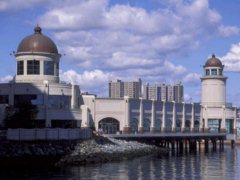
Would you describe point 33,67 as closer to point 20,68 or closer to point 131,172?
point 20,68

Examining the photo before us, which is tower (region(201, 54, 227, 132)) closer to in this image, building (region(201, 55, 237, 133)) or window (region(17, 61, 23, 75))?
building (region(201, 55, 237, 133))

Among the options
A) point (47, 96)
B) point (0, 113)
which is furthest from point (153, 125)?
point (0, 113)

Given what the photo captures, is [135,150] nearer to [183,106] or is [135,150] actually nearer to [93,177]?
[93,177]

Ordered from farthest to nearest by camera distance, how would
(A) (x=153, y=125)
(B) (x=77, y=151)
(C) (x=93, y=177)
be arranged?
1. (A) (x=153, y=125)
2. (B) (x=77, y=151)
3. (C) (x=93, y=177)

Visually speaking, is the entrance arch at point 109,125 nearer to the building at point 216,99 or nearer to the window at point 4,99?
the window at point 4,99

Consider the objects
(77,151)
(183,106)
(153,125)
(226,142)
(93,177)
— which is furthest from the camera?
(226,142)

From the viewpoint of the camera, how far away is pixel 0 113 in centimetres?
10044

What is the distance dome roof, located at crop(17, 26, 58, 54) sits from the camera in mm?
111938

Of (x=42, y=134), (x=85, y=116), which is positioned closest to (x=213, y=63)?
(x=85, y=116)

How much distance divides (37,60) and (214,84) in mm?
65537

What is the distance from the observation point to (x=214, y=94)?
164m

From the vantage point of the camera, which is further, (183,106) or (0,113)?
(183,106)

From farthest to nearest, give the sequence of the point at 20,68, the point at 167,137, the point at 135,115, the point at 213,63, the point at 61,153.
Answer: the point at 213,63 < the point at 167,137 < the point at 135,115 < the point at 20,68 < the point at 61,153

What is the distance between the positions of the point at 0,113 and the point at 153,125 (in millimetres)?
40917
